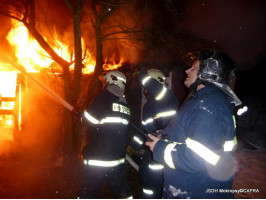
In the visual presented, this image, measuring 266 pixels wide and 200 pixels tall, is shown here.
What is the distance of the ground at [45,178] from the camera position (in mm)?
4746

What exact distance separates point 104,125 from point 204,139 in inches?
74.8

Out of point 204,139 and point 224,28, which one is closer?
point 204,139

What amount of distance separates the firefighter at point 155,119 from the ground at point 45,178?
1.13 m

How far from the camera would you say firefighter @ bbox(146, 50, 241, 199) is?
2.03 metres

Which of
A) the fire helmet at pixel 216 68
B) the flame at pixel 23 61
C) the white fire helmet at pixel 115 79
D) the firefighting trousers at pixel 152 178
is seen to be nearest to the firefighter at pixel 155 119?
the firefighting trousers at pixel 152 178

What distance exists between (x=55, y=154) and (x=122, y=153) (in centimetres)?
327

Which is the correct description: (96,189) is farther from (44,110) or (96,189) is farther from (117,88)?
(44,110)

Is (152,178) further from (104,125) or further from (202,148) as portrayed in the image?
(202,148)

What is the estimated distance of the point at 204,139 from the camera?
2004mm

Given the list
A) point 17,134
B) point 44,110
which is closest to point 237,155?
point 44,110

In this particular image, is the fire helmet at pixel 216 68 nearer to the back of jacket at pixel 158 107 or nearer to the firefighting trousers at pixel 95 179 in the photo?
the back of jacket at pixel 158 107

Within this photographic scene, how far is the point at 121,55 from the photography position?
28.5 ft

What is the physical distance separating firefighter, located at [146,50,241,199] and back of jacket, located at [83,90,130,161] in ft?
4.15

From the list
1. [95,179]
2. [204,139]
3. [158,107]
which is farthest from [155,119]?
[204,139]
